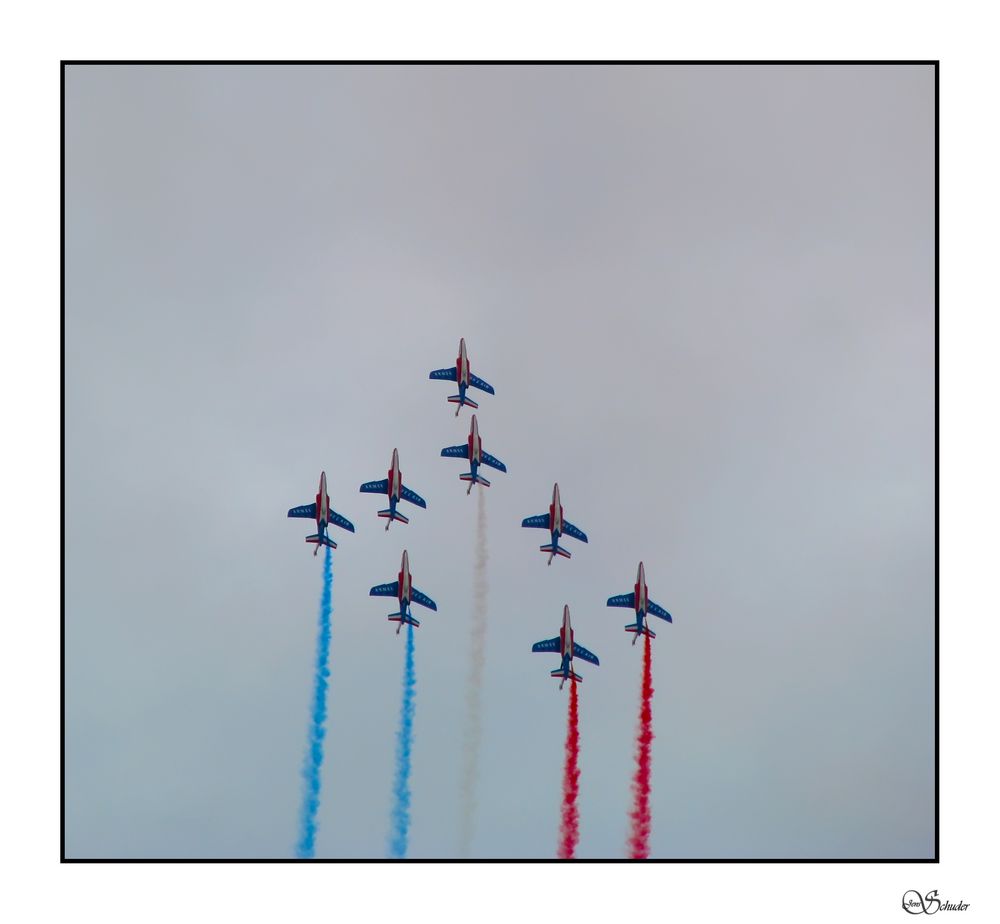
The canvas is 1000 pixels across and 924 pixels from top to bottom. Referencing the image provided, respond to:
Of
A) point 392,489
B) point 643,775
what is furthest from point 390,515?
point 643,775

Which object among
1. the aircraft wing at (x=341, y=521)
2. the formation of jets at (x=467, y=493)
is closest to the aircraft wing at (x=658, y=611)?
the formation of jets at (x=467, y=493)

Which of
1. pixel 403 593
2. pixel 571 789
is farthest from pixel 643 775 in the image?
pixel 403 593

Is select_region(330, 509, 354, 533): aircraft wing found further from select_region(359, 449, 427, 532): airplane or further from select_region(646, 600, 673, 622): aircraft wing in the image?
select_region(646, 600, 673, 622): aircraft wing

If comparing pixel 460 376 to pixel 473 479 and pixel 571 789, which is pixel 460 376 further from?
pixel 571 789

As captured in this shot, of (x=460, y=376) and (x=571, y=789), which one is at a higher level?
(x=460, y=376)
